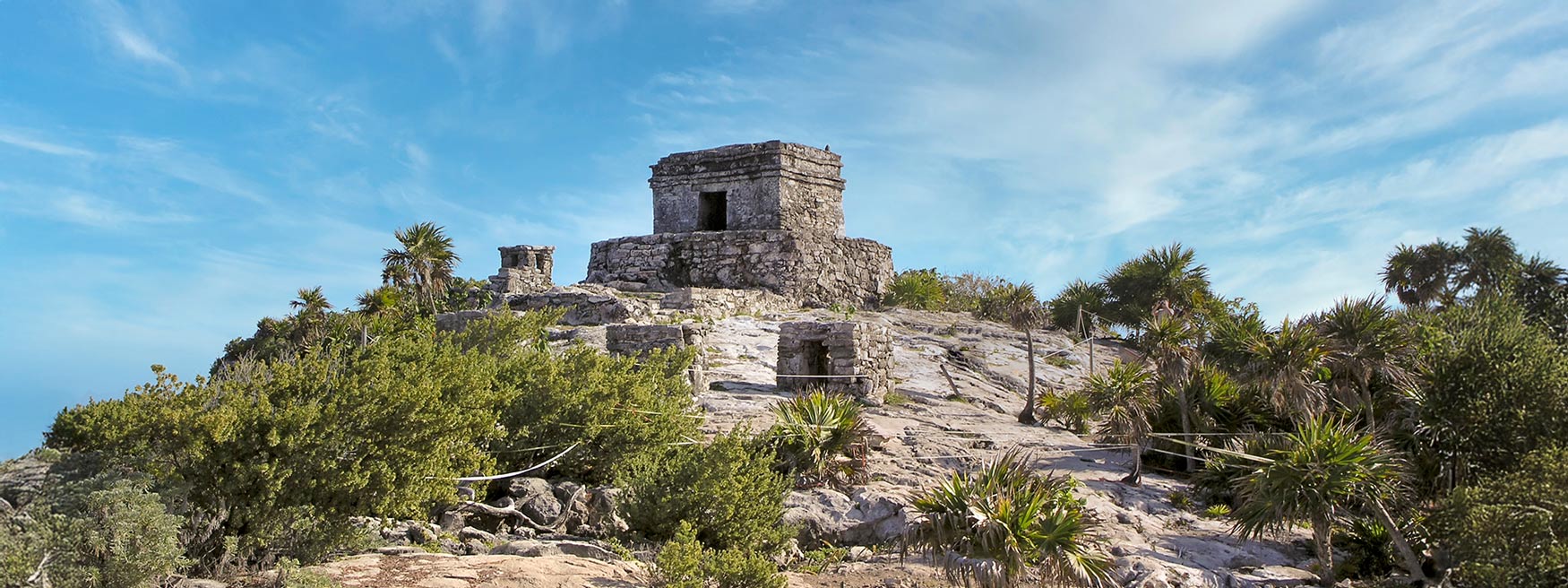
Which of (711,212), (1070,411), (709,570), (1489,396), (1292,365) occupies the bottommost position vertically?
(709,570)

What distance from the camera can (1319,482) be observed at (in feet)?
31.4

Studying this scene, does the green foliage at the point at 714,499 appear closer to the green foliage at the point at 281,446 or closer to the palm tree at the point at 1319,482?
the green foliage at the point at 281,446

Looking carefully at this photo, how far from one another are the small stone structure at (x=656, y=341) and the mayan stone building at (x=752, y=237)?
7849 mm

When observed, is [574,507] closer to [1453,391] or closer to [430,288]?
[1453,391]

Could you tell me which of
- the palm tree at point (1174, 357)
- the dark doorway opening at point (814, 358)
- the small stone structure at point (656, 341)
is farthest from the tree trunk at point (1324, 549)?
the small stone structure at point (656, 341)

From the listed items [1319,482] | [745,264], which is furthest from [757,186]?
[1319,482]

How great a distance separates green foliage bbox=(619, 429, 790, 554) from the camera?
883 centimetres

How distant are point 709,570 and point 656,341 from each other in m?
7.60

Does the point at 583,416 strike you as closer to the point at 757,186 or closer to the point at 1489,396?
the point at 1489,396

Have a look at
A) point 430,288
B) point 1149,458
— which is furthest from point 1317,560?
point 430,288

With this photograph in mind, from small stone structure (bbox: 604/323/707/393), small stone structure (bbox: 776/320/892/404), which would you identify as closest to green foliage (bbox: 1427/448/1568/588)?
small stone structure (bbox: 776/320/892/404)

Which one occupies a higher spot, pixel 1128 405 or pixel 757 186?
pixel 757 186

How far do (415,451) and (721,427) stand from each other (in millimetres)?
5337

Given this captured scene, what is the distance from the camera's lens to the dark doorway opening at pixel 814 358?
15.4 meters
